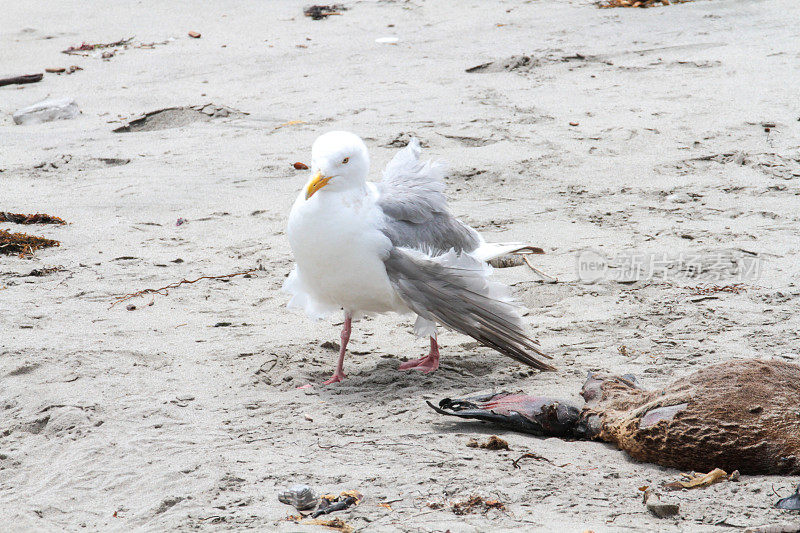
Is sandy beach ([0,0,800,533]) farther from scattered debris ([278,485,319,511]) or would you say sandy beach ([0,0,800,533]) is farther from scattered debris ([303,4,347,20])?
scattered debris ([303,4,347,20])

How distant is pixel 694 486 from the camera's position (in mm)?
3104

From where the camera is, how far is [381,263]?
4359 mm

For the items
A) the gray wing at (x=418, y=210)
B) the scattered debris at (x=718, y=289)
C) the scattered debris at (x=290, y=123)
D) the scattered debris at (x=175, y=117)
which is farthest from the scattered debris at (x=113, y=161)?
the scattered debris at (x=718, y=289)

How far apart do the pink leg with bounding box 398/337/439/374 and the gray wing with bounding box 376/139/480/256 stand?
0.48 meters

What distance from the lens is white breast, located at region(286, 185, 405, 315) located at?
169 inches

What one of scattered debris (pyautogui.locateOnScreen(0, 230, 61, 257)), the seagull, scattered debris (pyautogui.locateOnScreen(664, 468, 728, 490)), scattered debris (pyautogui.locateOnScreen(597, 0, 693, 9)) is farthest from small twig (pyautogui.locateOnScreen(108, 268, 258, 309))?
scattered debris (pyautogui.locateOnScreen(597, 0, 693, 9))

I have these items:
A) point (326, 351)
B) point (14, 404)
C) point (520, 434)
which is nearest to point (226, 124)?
point (326, 351)

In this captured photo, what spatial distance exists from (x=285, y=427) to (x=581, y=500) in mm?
1392

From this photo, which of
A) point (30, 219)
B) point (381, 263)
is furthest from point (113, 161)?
point (381, 263)

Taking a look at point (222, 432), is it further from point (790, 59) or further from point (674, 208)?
point (790, 59)

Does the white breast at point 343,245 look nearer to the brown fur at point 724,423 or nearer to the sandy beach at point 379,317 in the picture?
the sandy beach at point 379,317

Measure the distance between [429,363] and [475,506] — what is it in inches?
65.4

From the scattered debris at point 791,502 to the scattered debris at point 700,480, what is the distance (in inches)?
11.2

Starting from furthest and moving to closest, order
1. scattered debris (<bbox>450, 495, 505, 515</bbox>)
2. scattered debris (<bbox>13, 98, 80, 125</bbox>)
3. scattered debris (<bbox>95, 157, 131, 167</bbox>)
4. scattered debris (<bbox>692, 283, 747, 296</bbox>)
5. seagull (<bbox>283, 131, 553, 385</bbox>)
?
scattered debris (<bbox>13, 98, 80, 125</bbox>)
scattered debris (<bbox>95, 157, 131, 167</bbox>)
scattered debris (<bbox>692, 283, 747, 296</bbox>)
seagull (<bbox>283, 131, 553, 385</bbox>)
scattered debris (<bbox>450, 495, 505, 515</bbox>)
